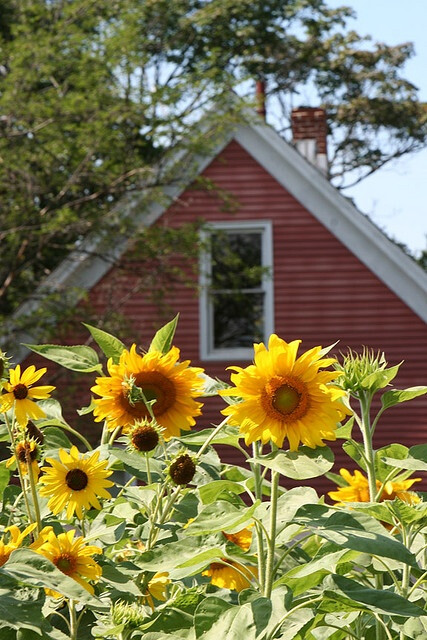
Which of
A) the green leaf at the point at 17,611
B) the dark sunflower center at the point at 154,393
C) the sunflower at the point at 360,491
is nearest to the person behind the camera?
the green leaf at the point at 17,611

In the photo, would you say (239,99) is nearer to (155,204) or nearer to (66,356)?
(155,204)

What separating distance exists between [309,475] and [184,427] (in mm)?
483

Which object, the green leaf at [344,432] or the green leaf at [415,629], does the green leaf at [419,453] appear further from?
the green leaf at [415,629]

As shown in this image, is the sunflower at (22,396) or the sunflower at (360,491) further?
the sunflower at (360,491)

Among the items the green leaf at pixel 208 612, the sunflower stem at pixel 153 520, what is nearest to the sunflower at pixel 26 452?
the sunflower stem at pixel 153 520

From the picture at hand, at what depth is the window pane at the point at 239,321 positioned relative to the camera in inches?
591

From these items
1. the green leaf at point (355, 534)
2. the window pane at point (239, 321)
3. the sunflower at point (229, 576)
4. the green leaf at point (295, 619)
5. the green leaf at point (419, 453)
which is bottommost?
the window pane at point (239, 321)

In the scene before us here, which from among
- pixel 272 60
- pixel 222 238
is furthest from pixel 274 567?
pixel 272 60

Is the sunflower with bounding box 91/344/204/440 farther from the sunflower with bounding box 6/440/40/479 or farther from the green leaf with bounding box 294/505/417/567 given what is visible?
the green leaf with bounding box 294/505/417/567

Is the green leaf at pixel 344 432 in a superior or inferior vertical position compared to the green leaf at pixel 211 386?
inferior

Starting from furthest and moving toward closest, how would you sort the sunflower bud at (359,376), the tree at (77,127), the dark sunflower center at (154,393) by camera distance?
the tree at (77,127) < the dark sunflower center at (154,393) < the sunflower bud at (359,376)

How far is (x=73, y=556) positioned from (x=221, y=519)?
0.30 m

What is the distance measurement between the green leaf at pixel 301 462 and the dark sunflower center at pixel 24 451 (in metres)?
0.43

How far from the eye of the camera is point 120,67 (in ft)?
50.0
